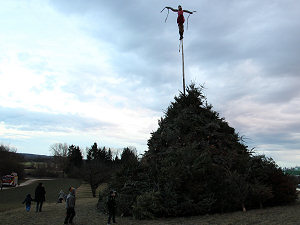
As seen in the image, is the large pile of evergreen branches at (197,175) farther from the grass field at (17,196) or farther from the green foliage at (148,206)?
the grass field at (17,196)

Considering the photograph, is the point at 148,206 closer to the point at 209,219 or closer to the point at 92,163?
the point at 209,219

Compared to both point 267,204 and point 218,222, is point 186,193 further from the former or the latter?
point 267,204

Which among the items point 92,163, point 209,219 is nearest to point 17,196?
point 92,163

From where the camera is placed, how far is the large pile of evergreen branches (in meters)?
11.7

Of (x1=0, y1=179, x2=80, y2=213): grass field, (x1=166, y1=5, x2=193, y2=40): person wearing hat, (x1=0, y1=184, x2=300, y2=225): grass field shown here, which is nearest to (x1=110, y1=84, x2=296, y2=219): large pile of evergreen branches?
(x1=0, y1=184, x2=300, y2=225): grass field

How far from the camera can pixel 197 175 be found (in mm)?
12016

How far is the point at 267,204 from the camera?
1327cm

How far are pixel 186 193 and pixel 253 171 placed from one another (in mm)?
3777

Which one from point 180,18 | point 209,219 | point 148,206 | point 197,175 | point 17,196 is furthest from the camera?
point 17,196

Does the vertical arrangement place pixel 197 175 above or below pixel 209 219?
above

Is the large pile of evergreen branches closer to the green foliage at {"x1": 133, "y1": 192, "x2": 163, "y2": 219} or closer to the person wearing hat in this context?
the green foliage at {"x1": 133, "y1": 192, "x2": 163, "y2": 219}

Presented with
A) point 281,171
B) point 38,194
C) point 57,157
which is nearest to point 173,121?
point 281,171

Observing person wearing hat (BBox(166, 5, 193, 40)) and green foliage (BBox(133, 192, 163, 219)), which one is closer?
green foliage (BBox(133, 192, 163, 219))

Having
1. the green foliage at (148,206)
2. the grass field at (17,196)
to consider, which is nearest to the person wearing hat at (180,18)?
the green foliage at (148,206)
